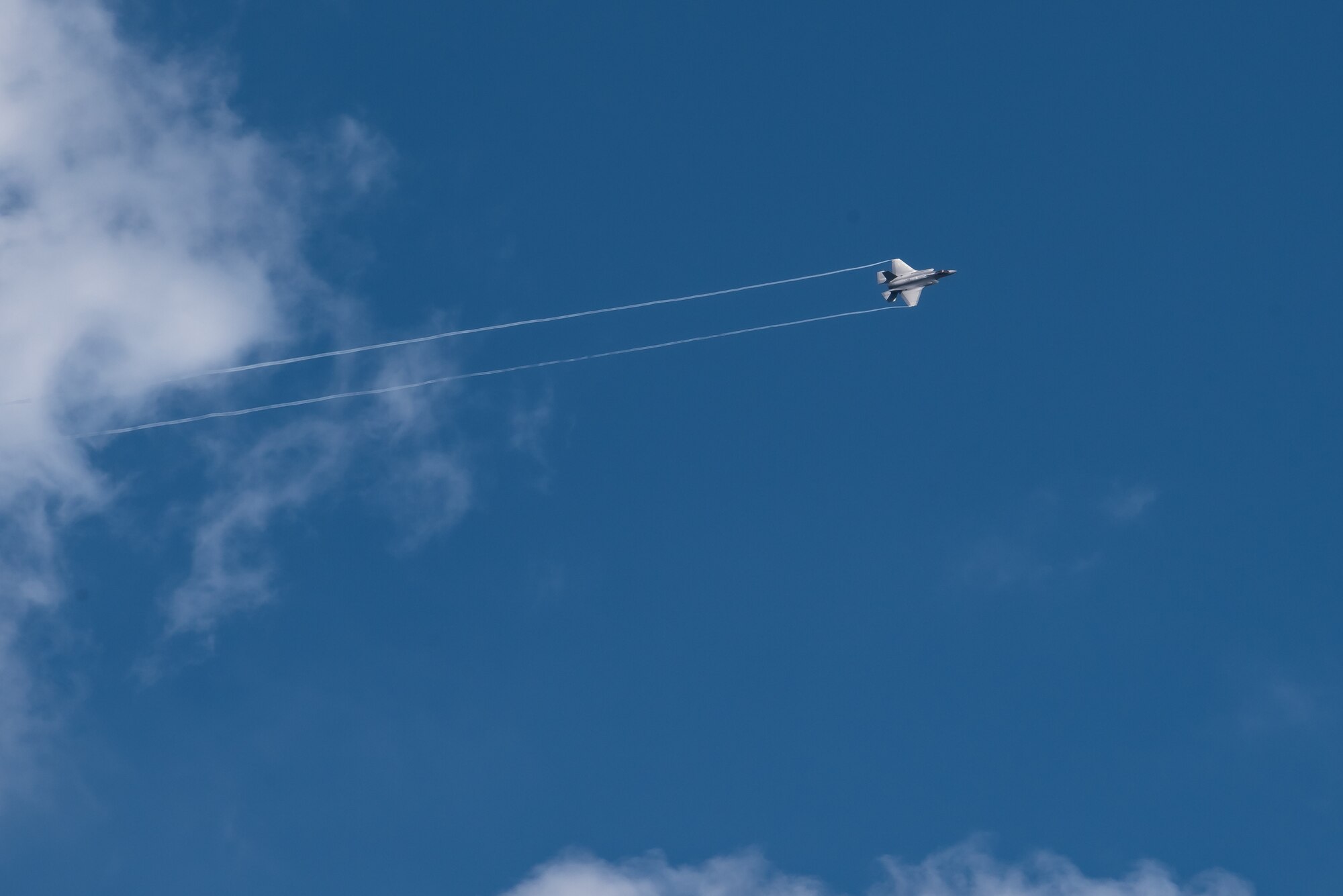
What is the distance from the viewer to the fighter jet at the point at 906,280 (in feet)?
300

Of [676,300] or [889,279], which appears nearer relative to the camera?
[676,300]

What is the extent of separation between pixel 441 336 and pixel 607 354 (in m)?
11.3

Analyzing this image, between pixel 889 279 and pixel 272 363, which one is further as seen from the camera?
pixel 889 279

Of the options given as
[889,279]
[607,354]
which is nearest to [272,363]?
[607,354]

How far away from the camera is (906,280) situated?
300ft

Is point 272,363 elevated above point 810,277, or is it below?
above

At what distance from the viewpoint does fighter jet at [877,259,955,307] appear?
9144 centimetres

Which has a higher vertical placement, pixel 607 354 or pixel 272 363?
pixel 272 363

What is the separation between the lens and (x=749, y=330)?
8131cm

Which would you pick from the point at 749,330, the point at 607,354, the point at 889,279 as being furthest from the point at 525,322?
the point at 889,279

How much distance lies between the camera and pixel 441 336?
275 ft

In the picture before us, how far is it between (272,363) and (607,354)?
22.8m

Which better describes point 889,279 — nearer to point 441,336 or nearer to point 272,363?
point 441,336

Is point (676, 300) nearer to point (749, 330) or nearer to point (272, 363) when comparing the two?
point (749, 330)
